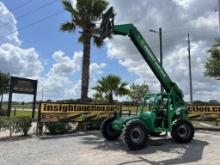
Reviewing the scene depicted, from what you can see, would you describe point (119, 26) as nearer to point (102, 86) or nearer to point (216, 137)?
point (216, 137)

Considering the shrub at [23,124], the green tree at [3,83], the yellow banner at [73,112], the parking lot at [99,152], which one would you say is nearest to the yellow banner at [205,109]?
the yellow banner at [73,112]

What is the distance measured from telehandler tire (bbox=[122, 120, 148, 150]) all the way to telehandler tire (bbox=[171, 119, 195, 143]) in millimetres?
1681

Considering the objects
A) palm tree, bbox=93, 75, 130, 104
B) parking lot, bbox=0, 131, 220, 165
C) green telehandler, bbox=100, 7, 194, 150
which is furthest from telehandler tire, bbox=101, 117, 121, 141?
palm tree, bbox=93, 75, 130, 104

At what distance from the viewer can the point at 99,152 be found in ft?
38.9

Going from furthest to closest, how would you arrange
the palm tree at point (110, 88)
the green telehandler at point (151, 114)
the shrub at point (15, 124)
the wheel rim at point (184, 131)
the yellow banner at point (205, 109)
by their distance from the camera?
the palm tree at point (110, 88) → the yellow banner at point (205, 109) → the shrub at point (15, 124) → the wheel rim at point (184, 131) → the green telehandler at point (151, 114)

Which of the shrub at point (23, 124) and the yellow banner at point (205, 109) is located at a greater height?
the yellow banner at point (205, 109)

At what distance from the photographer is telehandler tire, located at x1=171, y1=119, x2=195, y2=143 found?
44.4ft

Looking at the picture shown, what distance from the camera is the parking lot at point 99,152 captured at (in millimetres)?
10414

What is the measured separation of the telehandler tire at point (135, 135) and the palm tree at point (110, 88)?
20525 millimetres

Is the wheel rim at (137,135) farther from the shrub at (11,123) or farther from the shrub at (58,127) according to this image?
the shrub at (11,123)

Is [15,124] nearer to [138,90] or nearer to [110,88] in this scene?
[110,88]

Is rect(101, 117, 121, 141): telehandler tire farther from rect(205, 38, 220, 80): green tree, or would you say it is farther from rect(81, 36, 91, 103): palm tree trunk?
rect(205, 38, 220, 80): green tree

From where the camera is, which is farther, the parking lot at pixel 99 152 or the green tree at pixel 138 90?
the green tree at pixel 138 90

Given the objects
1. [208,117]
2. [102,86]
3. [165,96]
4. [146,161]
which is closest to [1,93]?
[102,86]
